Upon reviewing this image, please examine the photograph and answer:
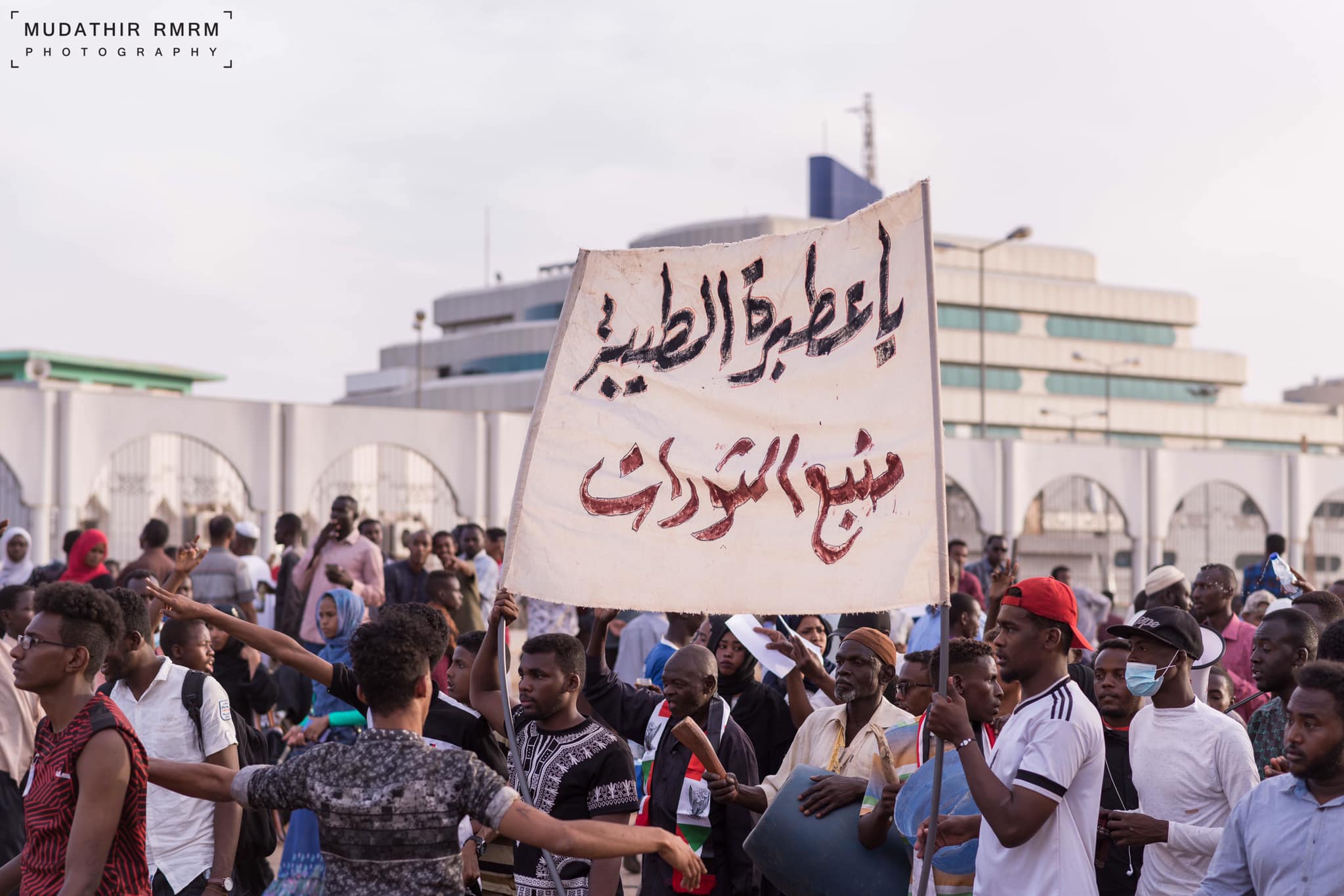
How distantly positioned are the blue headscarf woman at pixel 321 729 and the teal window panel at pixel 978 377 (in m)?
71.1

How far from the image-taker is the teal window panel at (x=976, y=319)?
262 feet

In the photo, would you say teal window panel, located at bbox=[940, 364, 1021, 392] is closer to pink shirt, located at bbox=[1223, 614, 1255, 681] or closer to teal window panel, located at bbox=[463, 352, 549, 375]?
teal window panel, located at bbox=[463, 352, 549, 375]

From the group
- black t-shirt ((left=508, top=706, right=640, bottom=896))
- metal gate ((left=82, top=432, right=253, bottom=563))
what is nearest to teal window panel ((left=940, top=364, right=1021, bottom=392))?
metal gate ((left=82, top=432, right=253, bottom=563))

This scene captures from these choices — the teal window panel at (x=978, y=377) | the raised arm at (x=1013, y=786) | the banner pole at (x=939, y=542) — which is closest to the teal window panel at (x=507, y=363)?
the teal window panel at (x=978, y=377)

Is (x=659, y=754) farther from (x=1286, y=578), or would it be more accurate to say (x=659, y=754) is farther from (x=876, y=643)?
(x=1286, y=578)

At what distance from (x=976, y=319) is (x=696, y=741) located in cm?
7763

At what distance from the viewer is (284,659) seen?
510 centimetres

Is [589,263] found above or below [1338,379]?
below

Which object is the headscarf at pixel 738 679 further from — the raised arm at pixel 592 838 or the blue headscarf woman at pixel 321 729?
the raised arm at pixel 592 838

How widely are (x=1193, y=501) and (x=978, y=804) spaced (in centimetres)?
4122

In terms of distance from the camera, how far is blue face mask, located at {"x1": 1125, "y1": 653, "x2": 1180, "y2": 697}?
533 centimetres

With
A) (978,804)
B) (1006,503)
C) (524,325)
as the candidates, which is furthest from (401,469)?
(524,325)

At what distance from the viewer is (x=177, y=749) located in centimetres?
584

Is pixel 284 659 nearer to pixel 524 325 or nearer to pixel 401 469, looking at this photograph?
pixel 401 469
